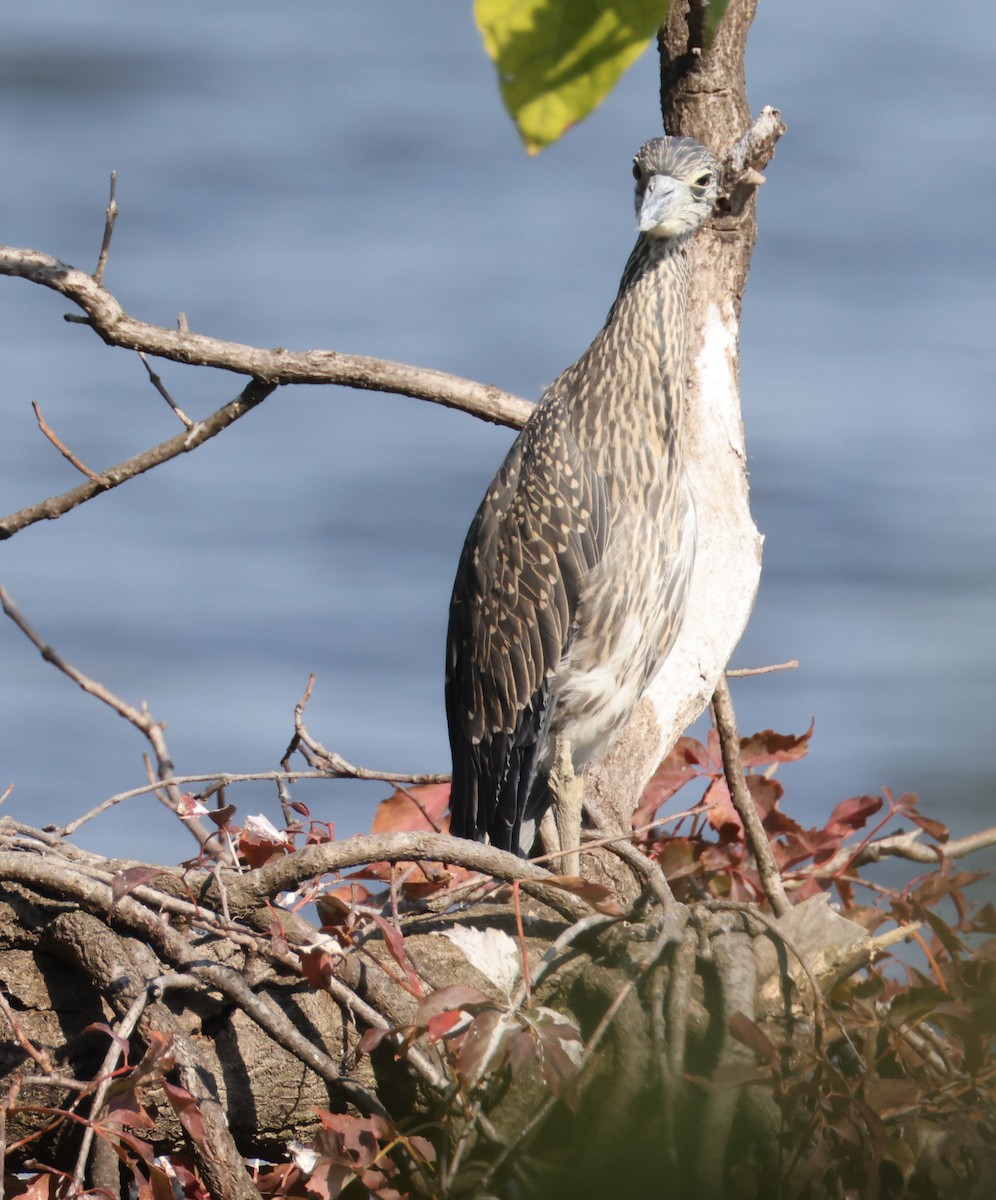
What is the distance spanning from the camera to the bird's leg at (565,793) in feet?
11.0

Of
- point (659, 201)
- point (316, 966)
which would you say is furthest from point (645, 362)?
point (316, 966)

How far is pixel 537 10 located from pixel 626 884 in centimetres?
291

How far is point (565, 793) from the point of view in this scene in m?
3.38

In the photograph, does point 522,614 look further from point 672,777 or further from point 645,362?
point 645,362

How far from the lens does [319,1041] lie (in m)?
1.93

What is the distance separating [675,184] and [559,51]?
9.79 feet

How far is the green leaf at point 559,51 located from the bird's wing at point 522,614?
9.68 ft

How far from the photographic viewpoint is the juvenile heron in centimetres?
338

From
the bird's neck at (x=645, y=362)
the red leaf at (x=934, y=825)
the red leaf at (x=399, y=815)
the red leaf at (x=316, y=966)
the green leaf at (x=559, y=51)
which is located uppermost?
the bird's neck at (x=645, y=362)

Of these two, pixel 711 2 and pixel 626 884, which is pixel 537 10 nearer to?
pixel 711 2

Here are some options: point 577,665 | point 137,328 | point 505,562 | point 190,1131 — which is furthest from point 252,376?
point 190,1131

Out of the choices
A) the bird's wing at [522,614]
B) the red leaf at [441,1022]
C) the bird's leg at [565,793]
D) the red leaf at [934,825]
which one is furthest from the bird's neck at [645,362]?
the red leaf at [934,825]

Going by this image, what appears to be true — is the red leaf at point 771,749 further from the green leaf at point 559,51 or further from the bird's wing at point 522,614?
the green leaf at point 559,51

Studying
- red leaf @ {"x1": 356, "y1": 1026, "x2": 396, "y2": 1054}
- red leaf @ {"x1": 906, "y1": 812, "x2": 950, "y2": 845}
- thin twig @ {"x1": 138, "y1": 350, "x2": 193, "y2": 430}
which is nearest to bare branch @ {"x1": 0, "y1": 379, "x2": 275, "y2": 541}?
thin twig @ {"x1": 138, "y1": 350, "x2": 193, "y2": 430}
